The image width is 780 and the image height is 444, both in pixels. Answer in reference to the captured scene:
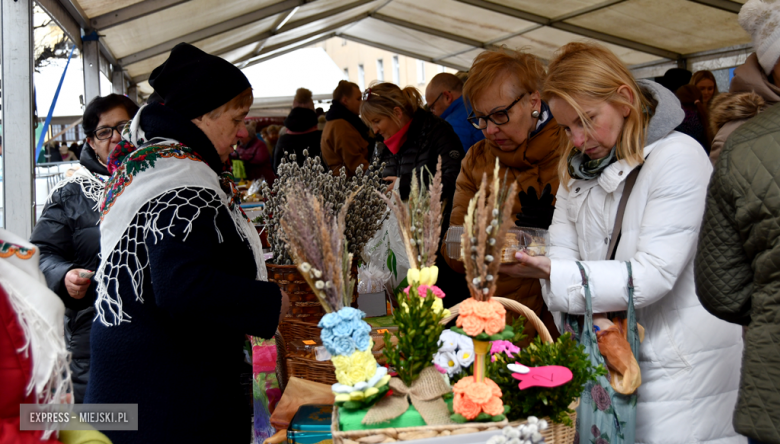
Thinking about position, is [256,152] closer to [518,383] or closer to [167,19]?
[167,19]

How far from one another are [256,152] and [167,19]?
2.10m

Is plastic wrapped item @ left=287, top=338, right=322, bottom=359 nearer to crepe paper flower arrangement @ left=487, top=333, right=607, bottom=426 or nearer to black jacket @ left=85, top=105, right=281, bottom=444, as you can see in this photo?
black jacket @ left=85, top=105, right=281, bottom=444

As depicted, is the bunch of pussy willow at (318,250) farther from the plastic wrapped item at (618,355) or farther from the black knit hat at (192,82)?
the plastic wrapped item at (618,355)

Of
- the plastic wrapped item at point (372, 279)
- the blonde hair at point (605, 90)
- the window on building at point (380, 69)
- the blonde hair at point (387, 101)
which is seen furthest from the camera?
the window on building at point (380, 69)

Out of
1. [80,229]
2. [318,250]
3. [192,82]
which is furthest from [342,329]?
[80,229]

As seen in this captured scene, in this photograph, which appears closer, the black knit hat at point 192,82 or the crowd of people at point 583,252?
the crowd of people at point 583,252

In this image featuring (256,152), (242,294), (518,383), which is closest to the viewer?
(518,383)

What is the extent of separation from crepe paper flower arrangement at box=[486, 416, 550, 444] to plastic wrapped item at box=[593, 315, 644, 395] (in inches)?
22.2

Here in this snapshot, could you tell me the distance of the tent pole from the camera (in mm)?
3018

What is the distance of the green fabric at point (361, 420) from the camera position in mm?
1139

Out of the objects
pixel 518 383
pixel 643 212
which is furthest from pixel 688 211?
pixel 518 383

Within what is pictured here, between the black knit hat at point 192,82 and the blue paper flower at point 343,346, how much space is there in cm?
80

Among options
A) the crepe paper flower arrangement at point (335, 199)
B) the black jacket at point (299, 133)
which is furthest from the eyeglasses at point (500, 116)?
the black jacket at point (299, 133)

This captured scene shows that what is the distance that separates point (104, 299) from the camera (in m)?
1.51
